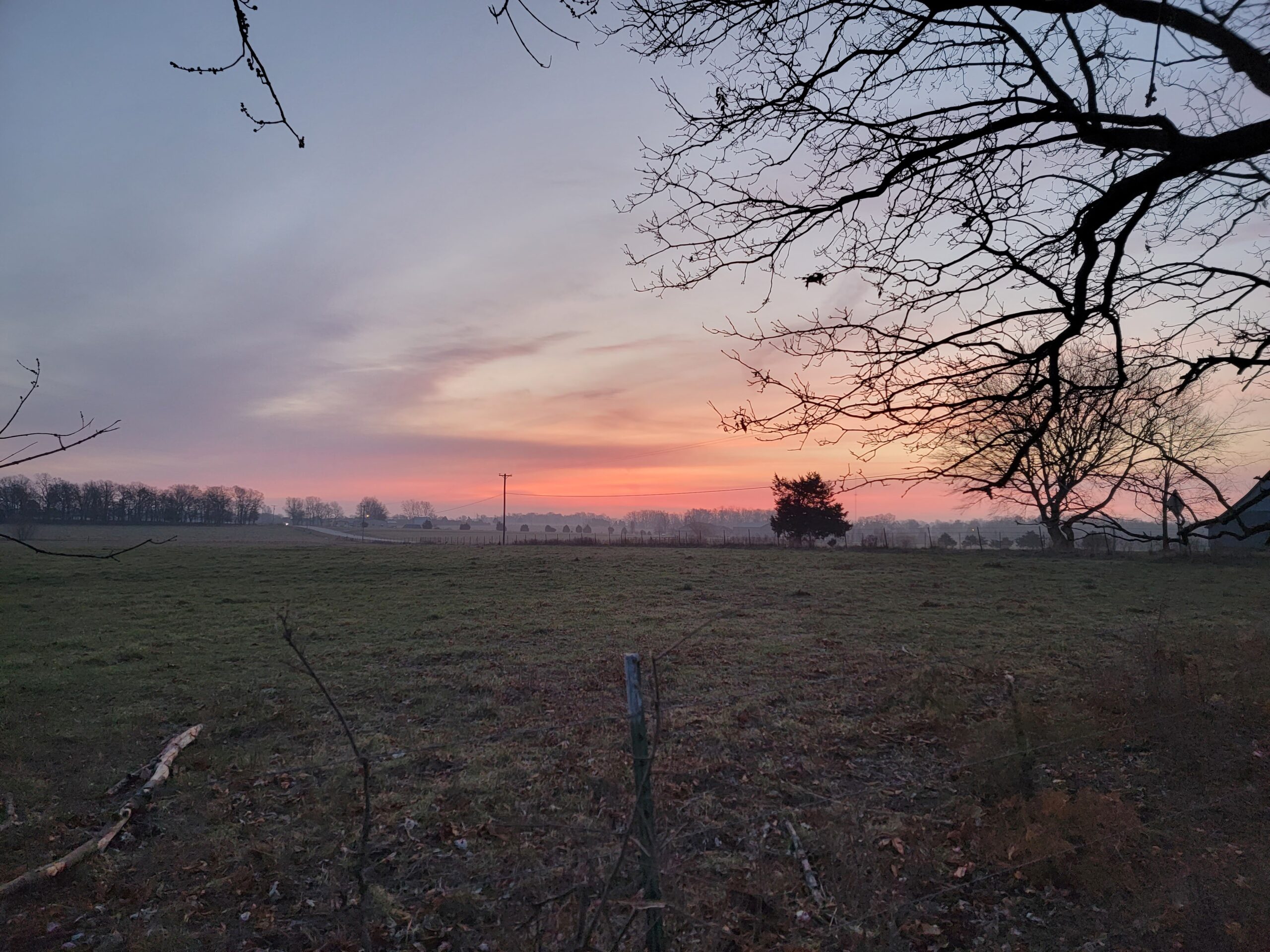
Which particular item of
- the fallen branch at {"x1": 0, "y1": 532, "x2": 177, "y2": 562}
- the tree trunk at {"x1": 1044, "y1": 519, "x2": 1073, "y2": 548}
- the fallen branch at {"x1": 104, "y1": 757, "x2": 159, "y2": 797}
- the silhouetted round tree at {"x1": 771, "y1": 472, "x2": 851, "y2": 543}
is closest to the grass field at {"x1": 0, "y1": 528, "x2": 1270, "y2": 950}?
the fallen branch at {"x1": 104, "y1": 757, "x2": 159, "y2": 797}

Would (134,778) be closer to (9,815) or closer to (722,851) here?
(9,815)

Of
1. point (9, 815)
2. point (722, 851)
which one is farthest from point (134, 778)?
point (722, 851)

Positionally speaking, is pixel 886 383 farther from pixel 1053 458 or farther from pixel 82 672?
pixel 82 672

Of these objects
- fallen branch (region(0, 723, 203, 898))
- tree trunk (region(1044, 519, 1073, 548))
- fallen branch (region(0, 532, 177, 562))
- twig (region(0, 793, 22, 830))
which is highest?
tree trunk (region(1044, 519, 1073, 548))

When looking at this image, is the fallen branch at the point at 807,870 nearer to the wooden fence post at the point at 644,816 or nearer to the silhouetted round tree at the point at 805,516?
the wooden fence post at the point at 644,816

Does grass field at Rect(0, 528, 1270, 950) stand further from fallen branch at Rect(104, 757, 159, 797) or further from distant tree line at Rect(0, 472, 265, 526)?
distant tree line at Rect(0, 472, 265, 526)

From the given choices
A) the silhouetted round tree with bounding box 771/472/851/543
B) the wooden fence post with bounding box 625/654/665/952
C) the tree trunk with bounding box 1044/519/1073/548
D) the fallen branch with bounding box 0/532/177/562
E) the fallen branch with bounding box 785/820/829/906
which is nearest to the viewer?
the fallen branch with bounding box 0/532/177/562

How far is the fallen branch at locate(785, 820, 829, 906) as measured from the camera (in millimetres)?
3959

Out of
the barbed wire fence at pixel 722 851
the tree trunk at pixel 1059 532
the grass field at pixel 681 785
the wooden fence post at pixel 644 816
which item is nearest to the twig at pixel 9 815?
the grass field at pixel 681 785

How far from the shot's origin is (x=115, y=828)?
16.6 feet

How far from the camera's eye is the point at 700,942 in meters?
3.60

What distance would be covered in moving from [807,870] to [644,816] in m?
2.33

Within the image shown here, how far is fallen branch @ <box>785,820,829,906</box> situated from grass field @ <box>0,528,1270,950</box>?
0.21 ft

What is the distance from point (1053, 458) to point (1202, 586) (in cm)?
2036
